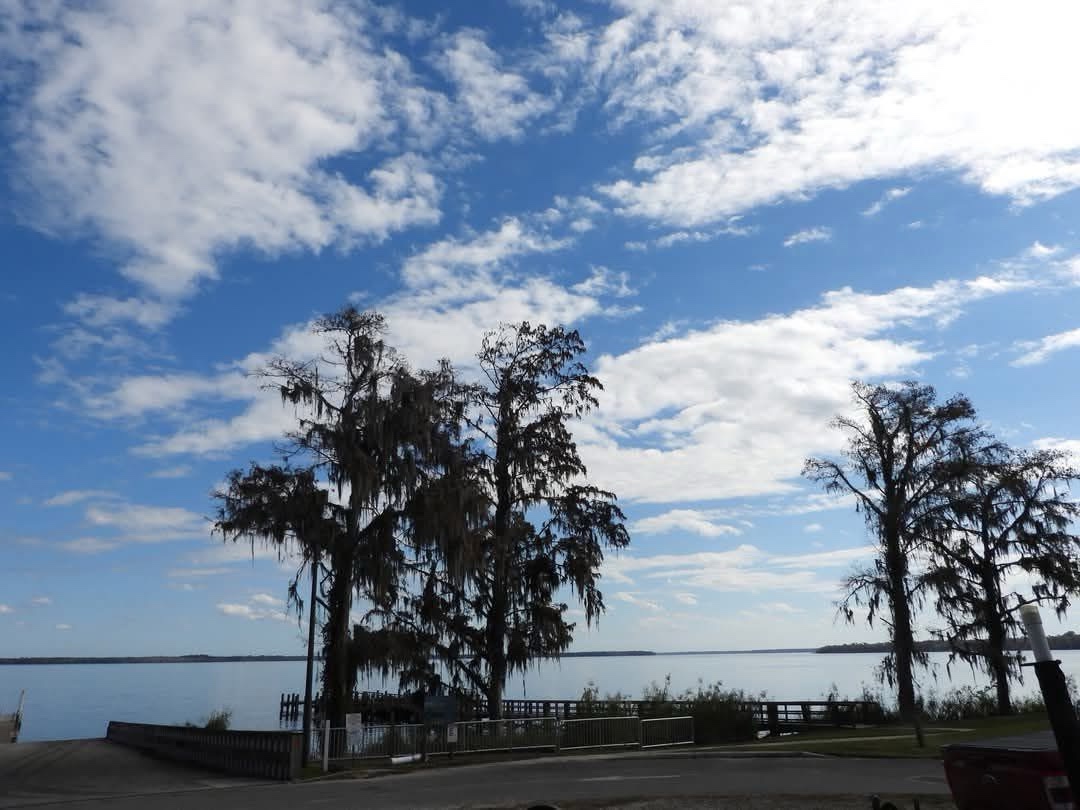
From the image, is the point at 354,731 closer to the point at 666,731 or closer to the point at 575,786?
the point at 575,786

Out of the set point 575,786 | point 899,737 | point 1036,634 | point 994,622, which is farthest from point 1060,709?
point 994,622

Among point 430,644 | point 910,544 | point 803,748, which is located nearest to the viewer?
point 803,748

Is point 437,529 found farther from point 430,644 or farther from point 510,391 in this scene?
point 510,391

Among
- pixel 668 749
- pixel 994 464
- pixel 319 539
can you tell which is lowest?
pixel 668 749

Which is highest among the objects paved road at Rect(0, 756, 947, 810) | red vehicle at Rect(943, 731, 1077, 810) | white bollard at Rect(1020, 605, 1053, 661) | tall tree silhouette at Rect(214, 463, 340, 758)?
tall tree silhouette at Rect(214, 463, 340, 758)

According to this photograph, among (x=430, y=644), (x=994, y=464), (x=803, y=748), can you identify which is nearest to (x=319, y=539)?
(x=430, y=644)

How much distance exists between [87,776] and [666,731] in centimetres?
1538

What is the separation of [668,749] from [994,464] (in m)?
17.0

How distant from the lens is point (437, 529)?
947 inches

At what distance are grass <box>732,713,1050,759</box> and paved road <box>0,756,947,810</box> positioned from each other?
1361 millimetres

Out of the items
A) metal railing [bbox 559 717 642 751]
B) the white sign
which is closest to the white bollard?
the white sign

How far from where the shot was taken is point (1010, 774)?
20.7 feet

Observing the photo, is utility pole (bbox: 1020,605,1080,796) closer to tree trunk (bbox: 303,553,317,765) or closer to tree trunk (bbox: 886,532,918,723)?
tree trunk (bbox: 303,553,317,765)

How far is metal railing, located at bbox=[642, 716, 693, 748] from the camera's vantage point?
2477 cm
